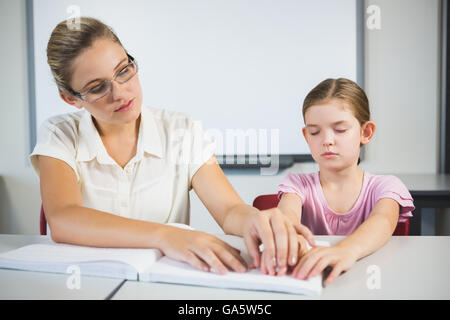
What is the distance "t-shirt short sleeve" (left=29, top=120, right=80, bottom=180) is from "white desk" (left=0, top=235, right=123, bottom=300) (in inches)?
14.3

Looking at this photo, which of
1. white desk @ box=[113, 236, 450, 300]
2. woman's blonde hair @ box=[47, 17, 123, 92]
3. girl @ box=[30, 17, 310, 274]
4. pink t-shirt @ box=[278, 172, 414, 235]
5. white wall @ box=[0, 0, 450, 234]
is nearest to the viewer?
white desk @ box=[113, 236, 450, 300]

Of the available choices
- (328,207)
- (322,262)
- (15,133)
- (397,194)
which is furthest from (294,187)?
(15,133)

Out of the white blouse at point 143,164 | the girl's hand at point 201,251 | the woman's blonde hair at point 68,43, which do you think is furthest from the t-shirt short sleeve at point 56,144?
the girl's hand at point 201,251

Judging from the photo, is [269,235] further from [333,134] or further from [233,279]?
[333,134]

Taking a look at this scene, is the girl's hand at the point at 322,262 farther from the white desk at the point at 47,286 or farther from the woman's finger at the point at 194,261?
the white desk at the point at 47,286

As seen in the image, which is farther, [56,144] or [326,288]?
[56,144]

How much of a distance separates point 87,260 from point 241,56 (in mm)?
1877

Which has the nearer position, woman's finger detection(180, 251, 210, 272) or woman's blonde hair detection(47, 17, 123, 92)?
woman's finger detection(180, 251, 210, 272)

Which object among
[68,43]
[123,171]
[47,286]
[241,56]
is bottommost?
[47,286]

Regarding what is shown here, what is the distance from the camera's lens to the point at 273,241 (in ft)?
1.99

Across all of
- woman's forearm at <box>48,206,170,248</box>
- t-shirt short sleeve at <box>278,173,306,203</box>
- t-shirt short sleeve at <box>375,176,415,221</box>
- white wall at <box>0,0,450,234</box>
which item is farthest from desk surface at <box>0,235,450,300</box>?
white wall at <box>0,0,450,234</box>

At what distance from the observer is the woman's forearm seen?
0.72 metres

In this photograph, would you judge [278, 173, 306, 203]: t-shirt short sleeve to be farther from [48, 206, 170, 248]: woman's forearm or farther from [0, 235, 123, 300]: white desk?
[0, 235, 123, 300]: white desk

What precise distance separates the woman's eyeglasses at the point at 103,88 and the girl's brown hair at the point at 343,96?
50 centimetres
